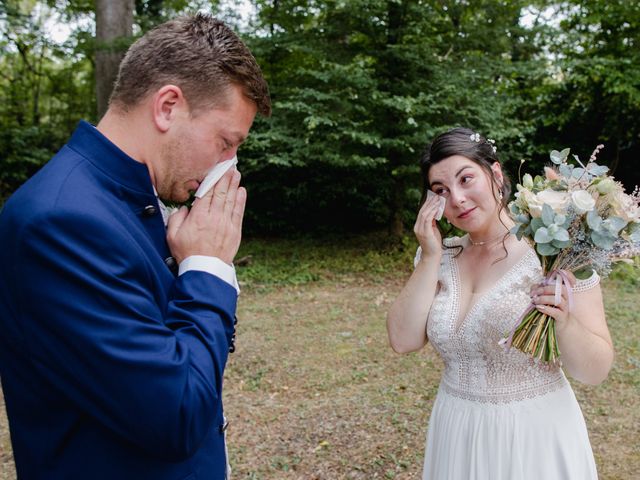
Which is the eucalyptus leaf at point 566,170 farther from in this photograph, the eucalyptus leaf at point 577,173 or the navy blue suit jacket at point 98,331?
the navy blue suit jacket at point 98,331

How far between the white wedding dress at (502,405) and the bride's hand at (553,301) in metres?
0.22

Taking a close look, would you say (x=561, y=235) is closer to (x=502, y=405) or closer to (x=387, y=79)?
(x=502, y=405)

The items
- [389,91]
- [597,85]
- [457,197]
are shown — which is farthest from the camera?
[597,85]

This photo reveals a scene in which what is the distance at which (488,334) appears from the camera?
7.58 ft

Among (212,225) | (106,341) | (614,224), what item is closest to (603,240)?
(614,224)

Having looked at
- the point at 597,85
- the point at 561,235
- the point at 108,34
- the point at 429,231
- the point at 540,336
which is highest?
the point at 597,85

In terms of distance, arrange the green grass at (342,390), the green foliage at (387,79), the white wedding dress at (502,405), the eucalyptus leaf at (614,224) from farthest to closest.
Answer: the green foliage at (387,79), the green grass at (342,390), the white wedding dress at (502,405), the eucalyptus leaf at (614,224)

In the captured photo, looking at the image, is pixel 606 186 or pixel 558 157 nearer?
pixel 606 186

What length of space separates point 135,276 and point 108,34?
9.02m

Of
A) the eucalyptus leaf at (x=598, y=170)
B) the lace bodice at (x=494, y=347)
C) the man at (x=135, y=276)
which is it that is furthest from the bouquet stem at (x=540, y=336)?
the man at (x=135, y=276)

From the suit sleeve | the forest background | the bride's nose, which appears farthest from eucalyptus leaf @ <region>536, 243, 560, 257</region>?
the forest background

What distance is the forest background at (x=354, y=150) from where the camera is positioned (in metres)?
4.61

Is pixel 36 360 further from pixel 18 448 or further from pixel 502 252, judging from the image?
pixel 502 252

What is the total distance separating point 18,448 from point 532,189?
1.88 metres
